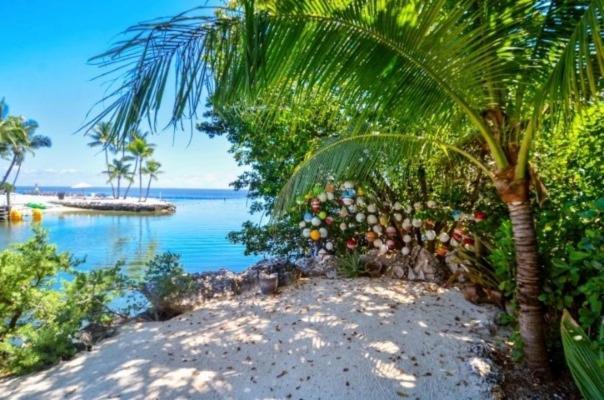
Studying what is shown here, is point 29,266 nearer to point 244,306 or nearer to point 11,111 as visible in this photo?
point 244,306

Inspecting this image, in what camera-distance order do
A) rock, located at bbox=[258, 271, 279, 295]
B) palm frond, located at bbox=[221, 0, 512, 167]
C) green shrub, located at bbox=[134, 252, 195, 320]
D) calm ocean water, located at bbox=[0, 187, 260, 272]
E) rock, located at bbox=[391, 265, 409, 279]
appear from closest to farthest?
palm frond, located at bbox=[221, 0, 512, 167] → green shrub, located at bbox=[134, 252, 195, 320] → rock, located at bbox=[258, 271, 279, 295] → rock, located at bbox=[391, 265, 409, 279] → calm ocean water, located at bbox=[0, 187, 260, 272]

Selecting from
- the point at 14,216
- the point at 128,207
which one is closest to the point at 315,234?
the point at 14,216

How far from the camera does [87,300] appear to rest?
4781 mm

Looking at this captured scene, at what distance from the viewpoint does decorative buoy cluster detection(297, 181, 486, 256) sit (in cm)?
546

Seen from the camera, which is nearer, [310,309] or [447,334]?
[447,334]

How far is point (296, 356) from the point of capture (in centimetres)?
343

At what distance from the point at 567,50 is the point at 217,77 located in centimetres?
168

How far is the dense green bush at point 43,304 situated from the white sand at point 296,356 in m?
0.30

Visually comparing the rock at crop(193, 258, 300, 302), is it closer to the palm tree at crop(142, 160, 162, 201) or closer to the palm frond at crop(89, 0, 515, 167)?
the palm frond at crop(89, 0, 515, 167)

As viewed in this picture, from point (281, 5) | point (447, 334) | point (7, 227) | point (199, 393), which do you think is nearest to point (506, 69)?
point (281, 5)

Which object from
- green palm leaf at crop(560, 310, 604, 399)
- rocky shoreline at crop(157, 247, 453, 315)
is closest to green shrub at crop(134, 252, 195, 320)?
rocky shoreline at crop(157, 247, 453, 315)

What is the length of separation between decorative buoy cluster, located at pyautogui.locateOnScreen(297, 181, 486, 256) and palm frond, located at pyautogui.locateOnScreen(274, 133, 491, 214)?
3.40 feet

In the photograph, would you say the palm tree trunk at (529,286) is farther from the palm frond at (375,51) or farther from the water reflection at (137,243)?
the water reflection at (137,243)

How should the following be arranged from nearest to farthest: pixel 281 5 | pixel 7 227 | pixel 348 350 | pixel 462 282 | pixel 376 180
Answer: pixel 281 5 < pixel 348 350 < pixel 462 282 < pixel 376 180 < pixel 7 227
